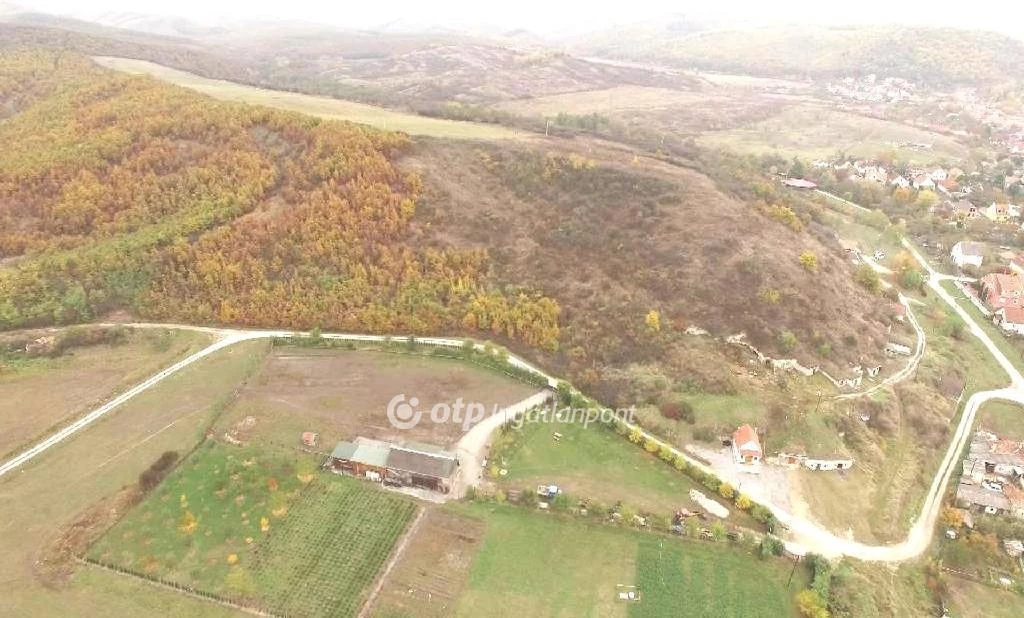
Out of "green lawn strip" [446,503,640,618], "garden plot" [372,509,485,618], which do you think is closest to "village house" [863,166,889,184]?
"green lawn strip" [446,503,640,618]

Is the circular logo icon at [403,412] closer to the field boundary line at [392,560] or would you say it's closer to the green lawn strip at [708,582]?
the field boundary line at [392,560]

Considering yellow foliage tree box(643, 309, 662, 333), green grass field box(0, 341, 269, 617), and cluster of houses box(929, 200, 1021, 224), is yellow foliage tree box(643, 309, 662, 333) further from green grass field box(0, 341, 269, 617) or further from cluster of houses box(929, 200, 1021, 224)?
cluster of houses box(929, 200, 1021, 224)

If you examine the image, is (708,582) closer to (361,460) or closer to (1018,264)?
(361,460)

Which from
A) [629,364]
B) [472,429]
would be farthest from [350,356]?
[629,364]

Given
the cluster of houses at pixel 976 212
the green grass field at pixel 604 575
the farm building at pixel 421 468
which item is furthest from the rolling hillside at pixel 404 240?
the cluster of houses at pixel 976 212

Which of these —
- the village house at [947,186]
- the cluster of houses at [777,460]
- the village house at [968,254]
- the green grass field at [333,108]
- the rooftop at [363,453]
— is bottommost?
the cluster of houses at [777,460]

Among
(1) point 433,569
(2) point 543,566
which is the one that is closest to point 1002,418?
(2) point 543,566

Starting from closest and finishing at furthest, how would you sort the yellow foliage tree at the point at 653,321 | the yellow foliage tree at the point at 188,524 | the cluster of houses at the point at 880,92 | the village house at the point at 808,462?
the yellow foliage tree at the point at 188,524, the village house at the point at 808,462, the yellow foliage tree at the point at 653,321, the cluster of houses at the point at 880,92

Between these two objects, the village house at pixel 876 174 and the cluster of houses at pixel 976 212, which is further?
the village house at pixel 876 174
